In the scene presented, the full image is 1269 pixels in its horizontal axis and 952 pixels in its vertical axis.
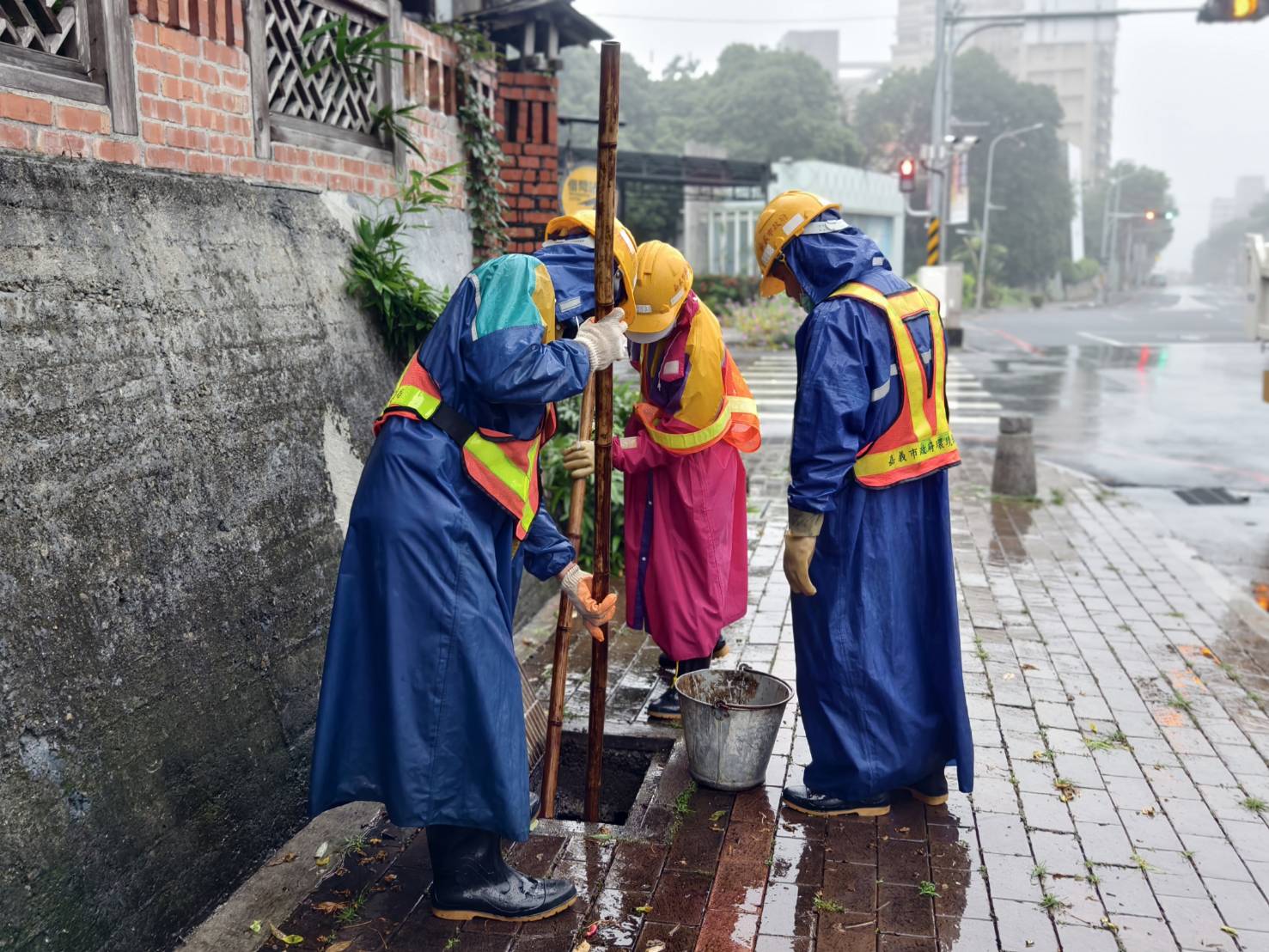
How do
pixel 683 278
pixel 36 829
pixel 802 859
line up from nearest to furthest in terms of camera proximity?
pixel 36 829 → pixel 802 859 → pixel 683 278

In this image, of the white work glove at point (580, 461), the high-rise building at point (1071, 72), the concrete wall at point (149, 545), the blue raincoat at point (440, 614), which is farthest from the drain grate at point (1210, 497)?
the high-rise building at point (1071, 72)

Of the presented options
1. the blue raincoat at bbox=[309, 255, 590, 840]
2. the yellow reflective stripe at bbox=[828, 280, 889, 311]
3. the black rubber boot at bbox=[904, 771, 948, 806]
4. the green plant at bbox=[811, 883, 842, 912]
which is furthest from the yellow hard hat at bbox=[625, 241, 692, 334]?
the green plant at bbox=[811, 883, 842, 912]

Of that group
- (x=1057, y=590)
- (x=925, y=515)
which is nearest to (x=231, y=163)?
(x=925, y=515)

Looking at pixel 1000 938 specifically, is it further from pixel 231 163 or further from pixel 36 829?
pixel 231 163

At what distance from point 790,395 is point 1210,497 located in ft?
24.1

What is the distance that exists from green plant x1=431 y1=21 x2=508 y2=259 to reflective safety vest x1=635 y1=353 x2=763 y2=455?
2.14 m

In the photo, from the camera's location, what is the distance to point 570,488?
668 centimetres

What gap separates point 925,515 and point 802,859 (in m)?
1.21

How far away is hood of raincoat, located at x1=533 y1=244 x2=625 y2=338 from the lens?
3793 mm

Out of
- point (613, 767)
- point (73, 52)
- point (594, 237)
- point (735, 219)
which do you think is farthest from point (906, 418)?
point (735, 219)

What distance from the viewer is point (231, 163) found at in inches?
169

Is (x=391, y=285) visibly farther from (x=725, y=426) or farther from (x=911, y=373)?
(x=911, y=373)

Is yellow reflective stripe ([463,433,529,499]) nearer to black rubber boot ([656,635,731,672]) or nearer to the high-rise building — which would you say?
black rubber boot ([656,635,731,672])

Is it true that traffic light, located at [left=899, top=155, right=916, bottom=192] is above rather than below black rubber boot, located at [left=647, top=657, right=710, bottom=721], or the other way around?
above
